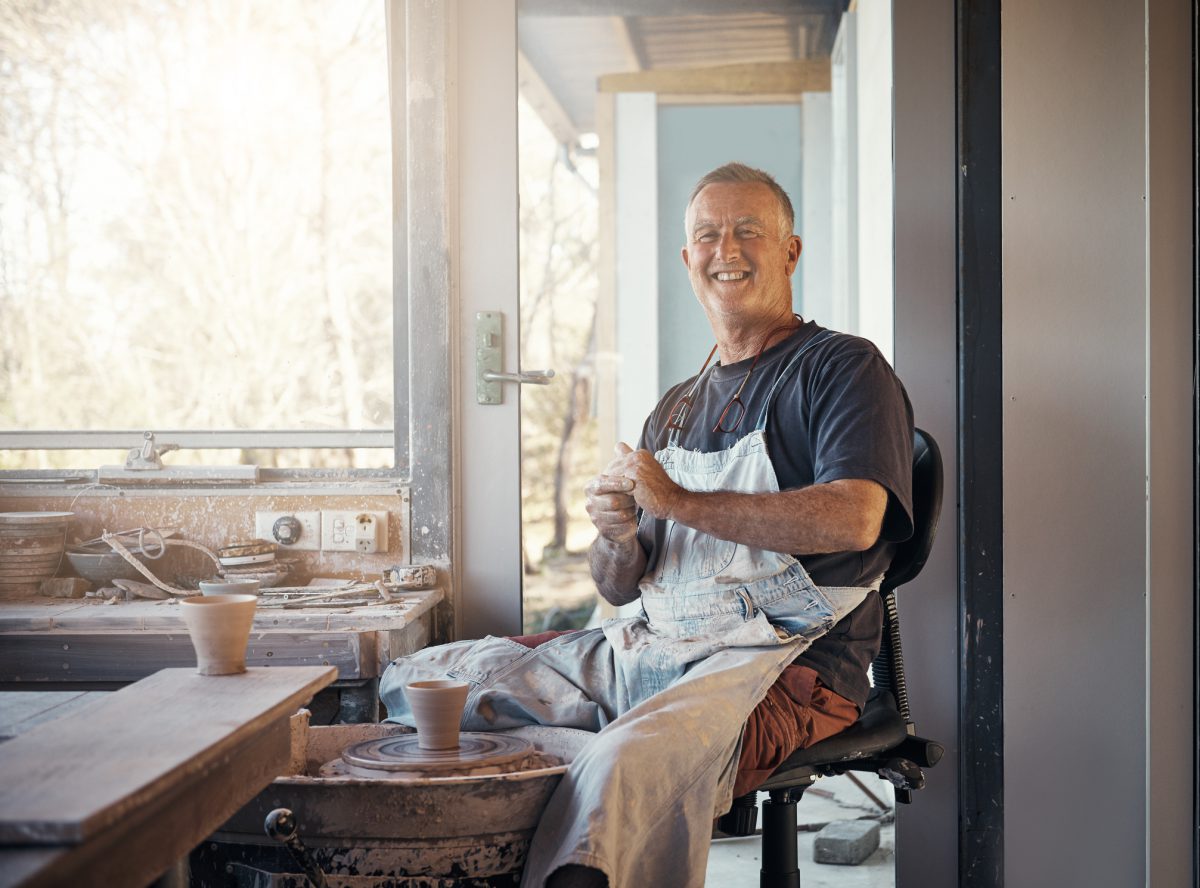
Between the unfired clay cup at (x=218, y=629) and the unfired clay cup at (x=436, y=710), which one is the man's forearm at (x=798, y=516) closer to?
the unfired clay cup at (x=436, y=710)

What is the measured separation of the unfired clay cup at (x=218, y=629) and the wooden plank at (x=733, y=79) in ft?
7.27

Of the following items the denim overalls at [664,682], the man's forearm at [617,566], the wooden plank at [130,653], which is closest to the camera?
the denim overalls at [664,682]

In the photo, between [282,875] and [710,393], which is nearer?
[282,875]

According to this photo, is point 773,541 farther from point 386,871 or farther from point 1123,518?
point 1123,518

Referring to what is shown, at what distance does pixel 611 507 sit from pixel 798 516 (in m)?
0.37

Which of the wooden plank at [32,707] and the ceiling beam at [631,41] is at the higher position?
the ceiling beam at [631,41]

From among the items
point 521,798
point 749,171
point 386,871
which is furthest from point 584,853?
point 749,171

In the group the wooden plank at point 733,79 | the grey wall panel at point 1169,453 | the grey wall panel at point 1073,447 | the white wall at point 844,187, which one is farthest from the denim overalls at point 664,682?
the wooden plank at point 733,79

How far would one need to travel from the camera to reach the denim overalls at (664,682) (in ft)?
5.10

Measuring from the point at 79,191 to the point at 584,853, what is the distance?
2355 mm

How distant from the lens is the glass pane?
2.82m

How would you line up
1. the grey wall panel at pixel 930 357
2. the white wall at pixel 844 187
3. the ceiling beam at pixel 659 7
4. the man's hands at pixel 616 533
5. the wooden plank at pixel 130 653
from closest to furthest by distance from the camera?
the man's hands at pixel 616 533 < the wooden plank at pixel 130 653 < the grey wall panel at pixel 930 357 < the ceiling beam at pixel 659 7 < the white wall at pixel 844 187

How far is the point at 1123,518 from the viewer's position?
8.12ft

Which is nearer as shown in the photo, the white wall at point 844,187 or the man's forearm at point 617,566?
the man's forearm at point 617,566
